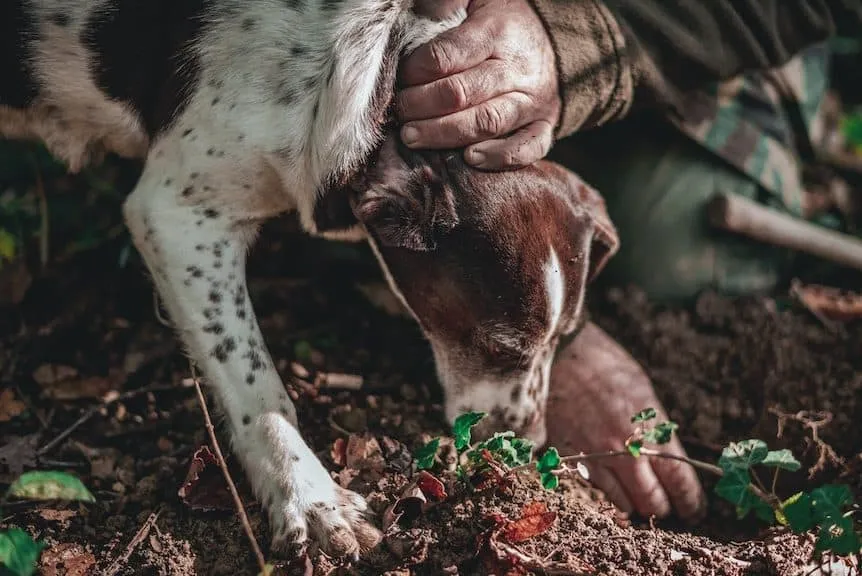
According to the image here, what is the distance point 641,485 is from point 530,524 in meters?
0.59

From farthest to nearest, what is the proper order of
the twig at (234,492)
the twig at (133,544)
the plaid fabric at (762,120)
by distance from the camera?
the plaid fabric at (762,120) < the twig at (133,544) < the twig at (234,492)

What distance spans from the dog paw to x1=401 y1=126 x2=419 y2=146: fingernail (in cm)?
100

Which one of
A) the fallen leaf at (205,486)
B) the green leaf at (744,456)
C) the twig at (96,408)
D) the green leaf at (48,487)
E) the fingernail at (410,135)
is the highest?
the fingernail at (410,135)

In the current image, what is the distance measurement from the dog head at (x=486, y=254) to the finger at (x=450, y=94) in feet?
0.36

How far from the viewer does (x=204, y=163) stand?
2.60 metres

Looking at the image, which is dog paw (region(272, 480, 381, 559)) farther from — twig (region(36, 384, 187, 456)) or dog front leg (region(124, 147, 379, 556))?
twig (region(36, 384, 187, 456))

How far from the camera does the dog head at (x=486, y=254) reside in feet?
8.05

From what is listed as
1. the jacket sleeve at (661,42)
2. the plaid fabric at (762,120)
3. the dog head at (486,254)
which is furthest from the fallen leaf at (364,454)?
the plaid fabric at (762,120)

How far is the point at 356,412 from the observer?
2889 mm

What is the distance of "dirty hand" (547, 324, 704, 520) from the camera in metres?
2.79

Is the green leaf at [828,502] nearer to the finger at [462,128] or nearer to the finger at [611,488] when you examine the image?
the finger at [611,488]

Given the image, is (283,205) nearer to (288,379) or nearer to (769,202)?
(288,379)

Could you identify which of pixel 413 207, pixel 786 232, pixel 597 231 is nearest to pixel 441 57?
pixel 413 207

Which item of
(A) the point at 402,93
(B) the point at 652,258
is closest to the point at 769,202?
(B) the point at 652,258
